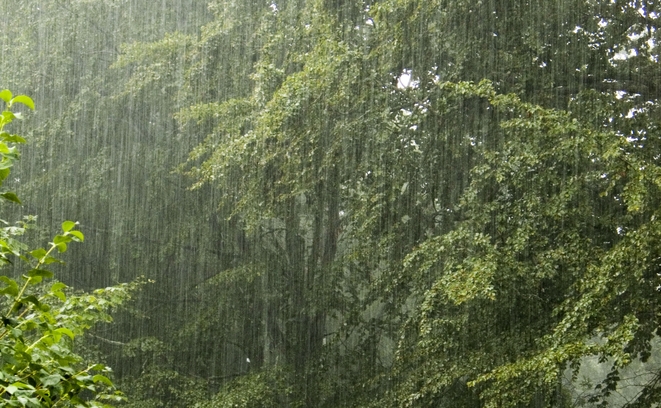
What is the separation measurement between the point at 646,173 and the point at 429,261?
8.04 ft

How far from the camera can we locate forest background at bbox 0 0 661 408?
811cm

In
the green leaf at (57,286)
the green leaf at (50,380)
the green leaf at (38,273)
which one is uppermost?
the green leaf at (38,273)

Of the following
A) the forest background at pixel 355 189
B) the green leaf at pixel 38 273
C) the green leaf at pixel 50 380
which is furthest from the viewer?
the forest background at pixel 355 189

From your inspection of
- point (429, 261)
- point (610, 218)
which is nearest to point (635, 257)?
point (610, 218)

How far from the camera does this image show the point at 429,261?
8703 mm

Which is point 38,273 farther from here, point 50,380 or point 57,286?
point 50,380

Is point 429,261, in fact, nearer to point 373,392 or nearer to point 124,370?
point 373,392

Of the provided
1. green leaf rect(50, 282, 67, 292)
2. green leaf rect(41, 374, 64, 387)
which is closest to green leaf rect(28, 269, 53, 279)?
green leaf rect(50, 282, 67, 292)

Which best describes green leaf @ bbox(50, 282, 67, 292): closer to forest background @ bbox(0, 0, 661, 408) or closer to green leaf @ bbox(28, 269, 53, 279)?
green leaf @ bbox(28, 269, 53, 279)

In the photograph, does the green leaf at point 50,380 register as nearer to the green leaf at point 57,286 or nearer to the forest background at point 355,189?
the green leaf at point 57,286

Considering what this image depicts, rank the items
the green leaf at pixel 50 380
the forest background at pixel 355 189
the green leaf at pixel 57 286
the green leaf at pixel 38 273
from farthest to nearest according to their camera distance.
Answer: the forest background at pixel 355 189
the green leaf at pixel 57 286
the green leaf at pixel 38 273
the green leaf at pixel 50 380

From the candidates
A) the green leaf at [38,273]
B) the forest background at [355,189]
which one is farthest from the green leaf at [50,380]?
the forest background at [355,189]

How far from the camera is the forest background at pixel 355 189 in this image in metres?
8.11

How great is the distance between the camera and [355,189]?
10.9 metres
